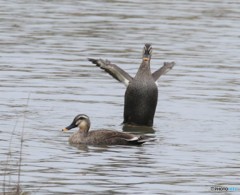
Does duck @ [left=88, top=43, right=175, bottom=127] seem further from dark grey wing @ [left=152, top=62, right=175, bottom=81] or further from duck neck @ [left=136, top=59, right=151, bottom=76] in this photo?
dark grey wing @ [left=152, top=62, right=175, bottom=81]

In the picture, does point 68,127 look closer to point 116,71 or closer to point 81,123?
point 81,123

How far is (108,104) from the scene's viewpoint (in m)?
19.8

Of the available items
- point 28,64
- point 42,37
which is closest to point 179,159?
point 28,64

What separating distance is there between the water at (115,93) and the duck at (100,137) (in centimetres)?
22

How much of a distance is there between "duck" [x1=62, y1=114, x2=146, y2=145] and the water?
0.72 feet

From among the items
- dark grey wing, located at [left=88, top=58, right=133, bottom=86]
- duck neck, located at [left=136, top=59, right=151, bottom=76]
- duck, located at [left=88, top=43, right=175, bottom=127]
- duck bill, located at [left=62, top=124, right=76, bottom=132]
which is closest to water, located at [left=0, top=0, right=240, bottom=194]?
duck bill, located at [left=62, top=124, right=76, bottom=132]

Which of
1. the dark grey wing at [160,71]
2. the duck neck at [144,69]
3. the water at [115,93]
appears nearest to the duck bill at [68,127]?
the water at [115,93]

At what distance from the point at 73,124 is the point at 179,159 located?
2306mm

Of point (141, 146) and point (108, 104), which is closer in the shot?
point (141, 146)

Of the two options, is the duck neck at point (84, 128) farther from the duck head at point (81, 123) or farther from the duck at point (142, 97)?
the duck at point (142, 97)

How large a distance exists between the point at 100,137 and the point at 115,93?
5043mm

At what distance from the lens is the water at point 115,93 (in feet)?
44.3

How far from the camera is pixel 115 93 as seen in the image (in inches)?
A: 834

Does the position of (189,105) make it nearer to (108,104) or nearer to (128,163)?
(108,104)
